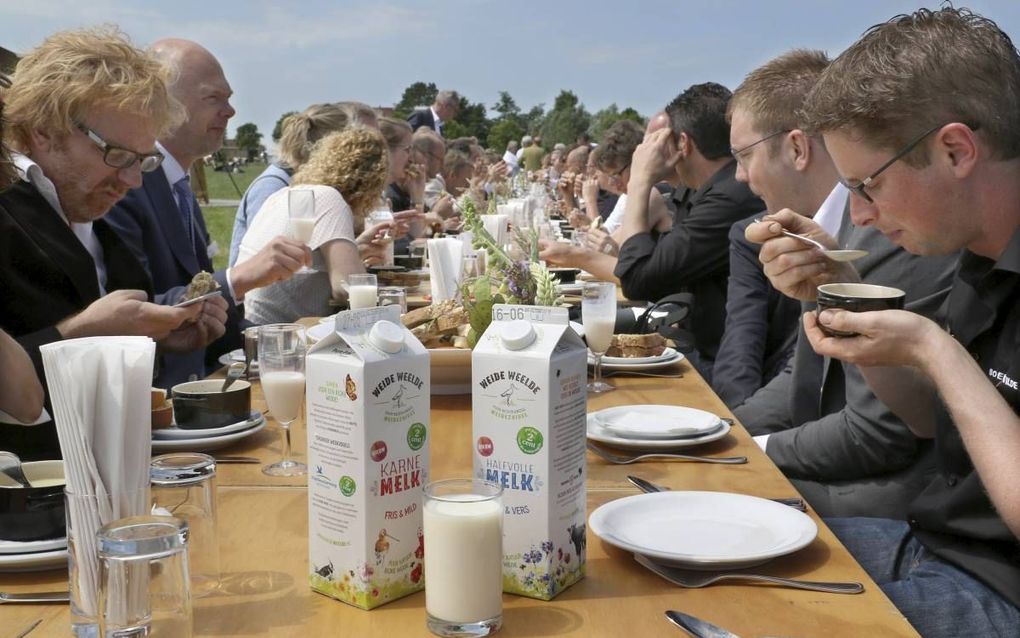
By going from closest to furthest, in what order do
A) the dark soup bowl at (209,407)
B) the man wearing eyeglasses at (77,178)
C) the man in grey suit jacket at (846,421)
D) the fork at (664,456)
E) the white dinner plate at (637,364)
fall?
the fork at (664,456), the dark soup bowl at (209,407), the man in grey suit jacket at (846,421), the man wearing eyeglasses at (77,178), the white dinner plate at (637,364)

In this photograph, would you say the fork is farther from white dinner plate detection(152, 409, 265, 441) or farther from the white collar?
the white collar

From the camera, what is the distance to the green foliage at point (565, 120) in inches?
2589

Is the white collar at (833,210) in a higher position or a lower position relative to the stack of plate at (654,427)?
higher

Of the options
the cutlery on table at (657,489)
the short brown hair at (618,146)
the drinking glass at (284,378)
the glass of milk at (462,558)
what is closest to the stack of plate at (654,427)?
the cutlery on table at (657,489)

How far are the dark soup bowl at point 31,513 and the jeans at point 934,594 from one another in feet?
4.36

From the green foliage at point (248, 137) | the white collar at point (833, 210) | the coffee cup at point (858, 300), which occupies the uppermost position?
the green foliage at point (248, 137)

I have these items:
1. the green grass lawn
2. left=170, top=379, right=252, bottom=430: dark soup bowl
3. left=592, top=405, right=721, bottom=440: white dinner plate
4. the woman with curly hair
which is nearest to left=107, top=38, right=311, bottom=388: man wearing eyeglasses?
the woman with curly hair

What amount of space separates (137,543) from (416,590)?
365 mm

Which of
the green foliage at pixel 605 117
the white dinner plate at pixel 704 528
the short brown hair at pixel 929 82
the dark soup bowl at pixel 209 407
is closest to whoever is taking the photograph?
the white dinner plate at pixel 704 528

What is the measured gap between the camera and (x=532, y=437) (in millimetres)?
1177

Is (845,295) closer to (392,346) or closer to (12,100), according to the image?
(392,346)

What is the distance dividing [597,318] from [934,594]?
1.10 metres

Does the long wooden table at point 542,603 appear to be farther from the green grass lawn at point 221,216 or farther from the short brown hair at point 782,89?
the green grass lawn at point 221,216

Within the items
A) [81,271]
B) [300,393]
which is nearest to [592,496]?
[300,393]
